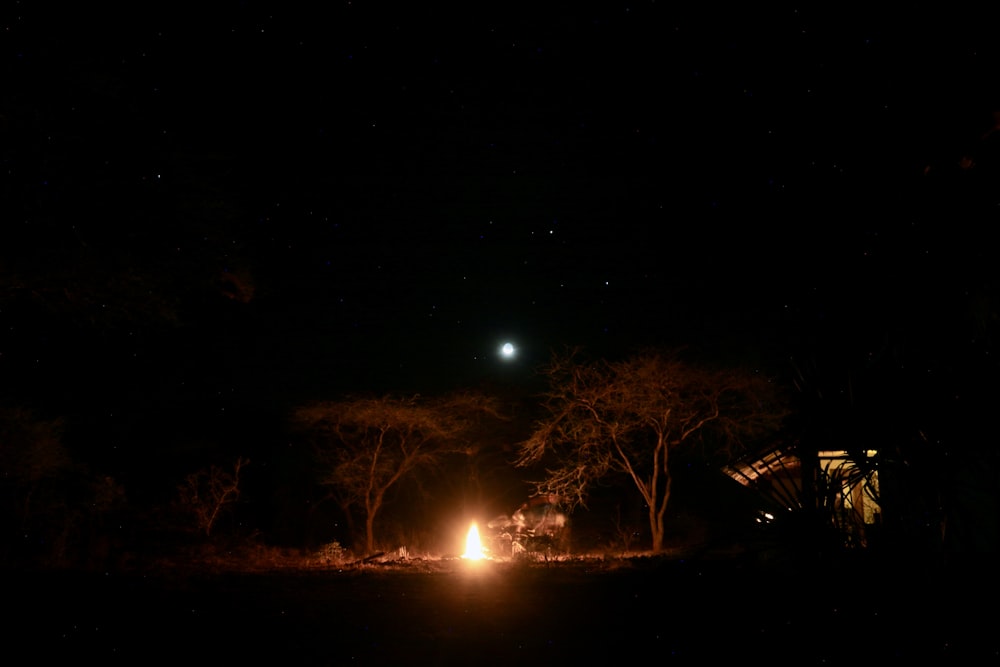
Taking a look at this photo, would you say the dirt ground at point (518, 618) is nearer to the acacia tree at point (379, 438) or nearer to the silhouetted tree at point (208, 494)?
the silhouetted tree at point (208, 494)

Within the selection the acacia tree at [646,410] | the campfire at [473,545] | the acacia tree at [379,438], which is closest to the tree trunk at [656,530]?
the acacia tree at [646,410]

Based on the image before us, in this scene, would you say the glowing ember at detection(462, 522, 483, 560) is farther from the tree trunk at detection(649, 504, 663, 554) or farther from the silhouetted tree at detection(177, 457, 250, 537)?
the silhouetted tree at detection(177, 457, 250, 537)

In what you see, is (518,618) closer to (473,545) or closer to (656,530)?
(656,530)

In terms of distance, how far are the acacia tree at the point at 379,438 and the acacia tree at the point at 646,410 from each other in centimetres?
241

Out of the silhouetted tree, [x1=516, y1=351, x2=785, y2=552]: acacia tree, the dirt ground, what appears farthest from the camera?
[x1=516, y1=351, x2=785, y2=552]: acacia tree

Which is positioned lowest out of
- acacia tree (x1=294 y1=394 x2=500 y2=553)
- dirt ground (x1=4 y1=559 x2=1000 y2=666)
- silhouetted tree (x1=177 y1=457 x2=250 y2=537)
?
dirt ground (x1=4 y1=559 x2=1000 y2=666)

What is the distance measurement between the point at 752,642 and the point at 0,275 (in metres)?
8.84

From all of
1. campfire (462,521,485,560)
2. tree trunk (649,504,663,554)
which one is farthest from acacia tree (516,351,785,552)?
campfire (462,521,485,560)

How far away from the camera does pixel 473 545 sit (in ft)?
60.3

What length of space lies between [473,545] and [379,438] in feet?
11.4

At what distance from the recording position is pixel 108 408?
1571cm

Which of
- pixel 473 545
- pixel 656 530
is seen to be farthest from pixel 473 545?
pixel 656 530

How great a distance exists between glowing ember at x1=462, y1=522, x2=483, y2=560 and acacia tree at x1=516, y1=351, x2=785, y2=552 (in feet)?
7.05

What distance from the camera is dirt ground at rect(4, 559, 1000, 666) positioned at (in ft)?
12.5
